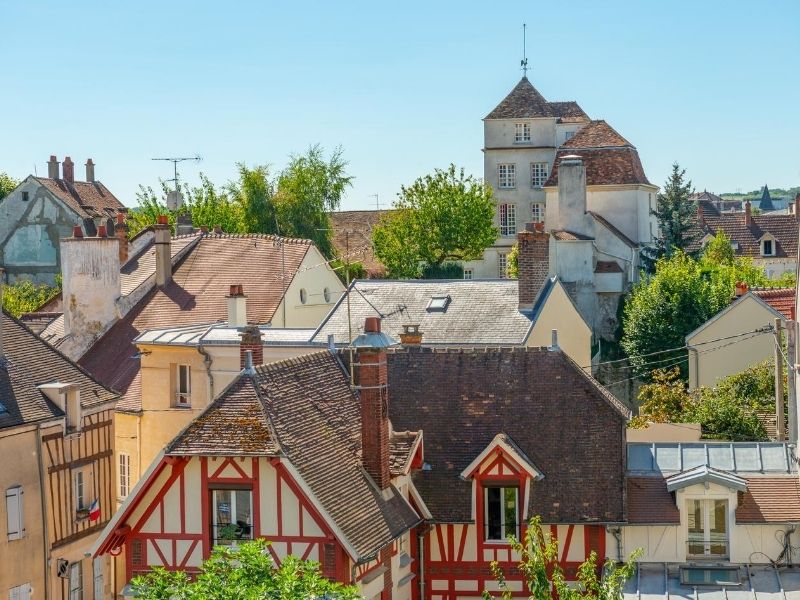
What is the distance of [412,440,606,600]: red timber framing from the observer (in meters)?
25.1

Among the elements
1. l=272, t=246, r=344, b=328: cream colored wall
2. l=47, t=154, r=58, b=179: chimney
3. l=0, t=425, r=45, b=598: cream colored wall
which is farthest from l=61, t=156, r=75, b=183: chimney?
l=0, t=425, r=45, b=598: cream colored wall

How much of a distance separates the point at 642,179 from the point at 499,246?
855cm

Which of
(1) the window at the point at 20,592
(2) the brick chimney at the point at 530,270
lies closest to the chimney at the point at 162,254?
(2) the brick chimney at the point at 530,270

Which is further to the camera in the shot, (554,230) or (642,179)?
(642,179)

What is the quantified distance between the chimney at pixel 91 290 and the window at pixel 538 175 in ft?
97.7

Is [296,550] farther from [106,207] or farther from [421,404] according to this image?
[106,207]

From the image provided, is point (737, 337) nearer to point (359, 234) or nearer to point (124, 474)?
point (124, 474)

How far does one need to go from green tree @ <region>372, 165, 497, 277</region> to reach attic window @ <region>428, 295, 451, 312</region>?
2156cm

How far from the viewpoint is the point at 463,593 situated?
998 inches

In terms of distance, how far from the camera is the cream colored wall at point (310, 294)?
41000 millimetres

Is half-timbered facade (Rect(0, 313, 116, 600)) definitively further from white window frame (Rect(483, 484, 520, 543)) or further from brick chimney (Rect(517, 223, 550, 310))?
brick chimney (Rect(517, 223, 550, 310))

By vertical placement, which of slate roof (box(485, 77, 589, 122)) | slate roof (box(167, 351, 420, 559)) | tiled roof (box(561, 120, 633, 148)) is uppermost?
slate roof (box(485, 77, 589, 122))

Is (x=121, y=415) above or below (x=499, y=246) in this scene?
below

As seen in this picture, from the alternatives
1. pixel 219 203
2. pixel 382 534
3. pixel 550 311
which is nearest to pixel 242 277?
pixel 550 311
